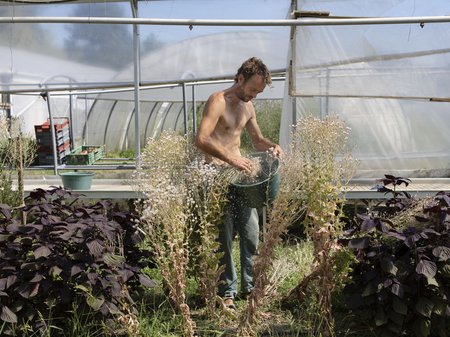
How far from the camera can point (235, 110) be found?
13.6 feet

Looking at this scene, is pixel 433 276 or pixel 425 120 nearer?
pixel 433 276

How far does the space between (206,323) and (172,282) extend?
532 mm

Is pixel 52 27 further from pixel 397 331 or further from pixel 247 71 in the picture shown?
pixel 397 331

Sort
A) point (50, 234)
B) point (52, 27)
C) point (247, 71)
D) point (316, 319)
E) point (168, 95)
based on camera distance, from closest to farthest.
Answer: point (50, 234), point (316, 319), point (247, 71), point (52, 27), point (168, 95)

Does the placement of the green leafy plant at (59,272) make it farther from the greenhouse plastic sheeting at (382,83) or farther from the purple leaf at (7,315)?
the greenhouse plastic sheeting at (382,83)

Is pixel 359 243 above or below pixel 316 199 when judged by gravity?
below

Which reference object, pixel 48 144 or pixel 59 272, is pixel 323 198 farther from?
pixel 48 144

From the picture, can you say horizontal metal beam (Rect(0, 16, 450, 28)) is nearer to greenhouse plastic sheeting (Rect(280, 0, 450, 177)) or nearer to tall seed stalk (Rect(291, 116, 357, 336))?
greenhouse plastic sheeting (Rect(280, 0, 450, 177))

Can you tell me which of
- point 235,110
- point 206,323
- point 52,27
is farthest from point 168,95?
point 206,323

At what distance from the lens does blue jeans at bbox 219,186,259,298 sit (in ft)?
13.1

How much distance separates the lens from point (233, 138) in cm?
415

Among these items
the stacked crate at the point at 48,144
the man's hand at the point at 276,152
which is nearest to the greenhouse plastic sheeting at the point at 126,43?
the stacked crate at the point at 48,144

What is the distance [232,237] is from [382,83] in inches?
115

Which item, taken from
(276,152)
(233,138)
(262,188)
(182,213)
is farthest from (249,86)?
(182,213)
